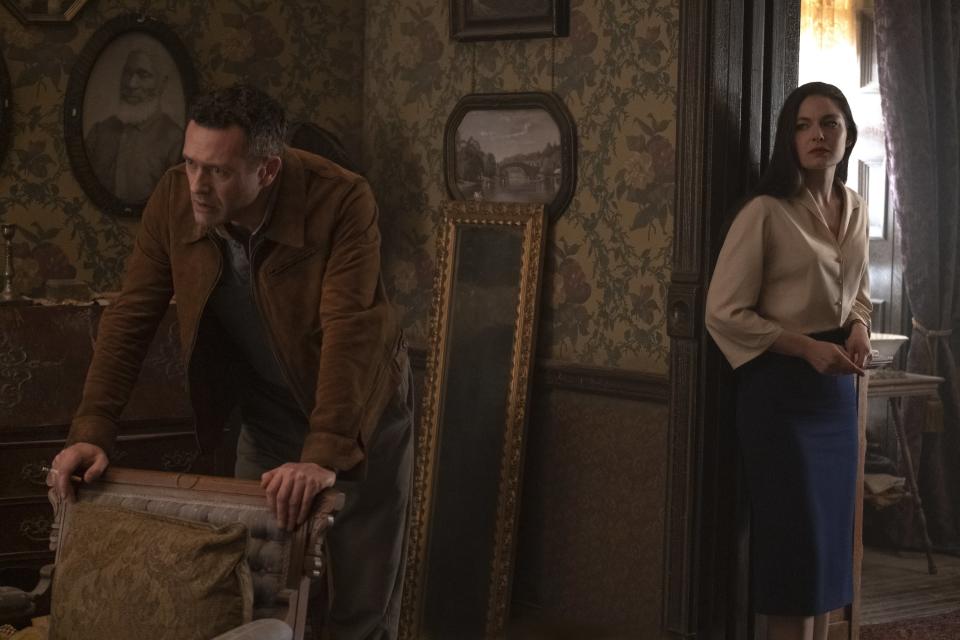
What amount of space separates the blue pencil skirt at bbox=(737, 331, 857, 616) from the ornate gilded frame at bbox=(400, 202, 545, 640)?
905 mm

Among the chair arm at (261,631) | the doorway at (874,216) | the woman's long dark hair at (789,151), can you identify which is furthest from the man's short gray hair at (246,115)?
the doorway at (874,216)

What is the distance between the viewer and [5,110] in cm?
427

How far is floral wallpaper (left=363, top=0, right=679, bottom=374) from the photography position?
4.09 m

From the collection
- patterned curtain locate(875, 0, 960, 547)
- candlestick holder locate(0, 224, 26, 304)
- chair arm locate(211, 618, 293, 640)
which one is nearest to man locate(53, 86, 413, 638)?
chair arm locate(211, 618, 293, 640)

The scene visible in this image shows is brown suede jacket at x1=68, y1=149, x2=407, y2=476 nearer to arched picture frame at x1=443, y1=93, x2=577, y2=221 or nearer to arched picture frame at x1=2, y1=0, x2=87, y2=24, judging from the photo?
arched picture frame at x1=443, y1=93, x2=577, y2=221

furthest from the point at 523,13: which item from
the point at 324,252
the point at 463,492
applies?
the point at 324,252

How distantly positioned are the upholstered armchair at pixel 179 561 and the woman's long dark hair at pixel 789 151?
5.82ft

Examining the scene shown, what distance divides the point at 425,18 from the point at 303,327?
7.64 feet

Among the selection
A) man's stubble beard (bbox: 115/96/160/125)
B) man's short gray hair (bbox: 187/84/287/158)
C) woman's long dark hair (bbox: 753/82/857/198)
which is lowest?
man's short gray hair (bbox: 187/84/287/158)

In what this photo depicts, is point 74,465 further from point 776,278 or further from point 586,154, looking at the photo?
point 586,154

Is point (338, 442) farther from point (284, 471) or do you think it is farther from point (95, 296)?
point (95, 296)

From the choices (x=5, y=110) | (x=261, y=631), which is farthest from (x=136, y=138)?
(x=261, y=631)

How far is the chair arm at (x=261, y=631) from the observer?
7.28 ft

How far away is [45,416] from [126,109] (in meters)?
1.16
